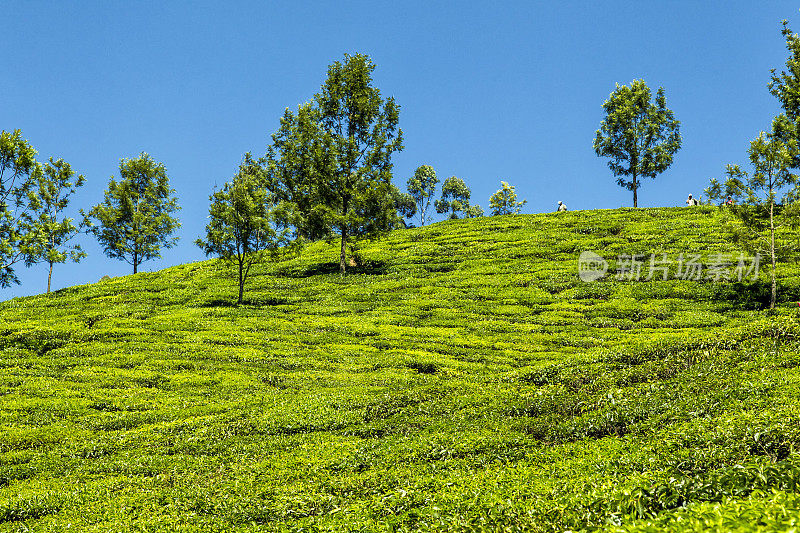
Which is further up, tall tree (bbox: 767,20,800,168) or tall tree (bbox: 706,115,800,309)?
tall tree (bbox: 767,20,800,168)

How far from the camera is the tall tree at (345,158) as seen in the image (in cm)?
4612

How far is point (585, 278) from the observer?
132 ft

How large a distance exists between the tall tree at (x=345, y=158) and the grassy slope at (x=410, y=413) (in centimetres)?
1017

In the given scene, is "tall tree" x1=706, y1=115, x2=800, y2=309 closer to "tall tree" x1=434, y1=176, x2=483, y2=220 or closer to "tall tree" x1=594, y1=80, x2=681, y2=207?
"tall tree" x1=594, y1=80, x2=681, y2=207

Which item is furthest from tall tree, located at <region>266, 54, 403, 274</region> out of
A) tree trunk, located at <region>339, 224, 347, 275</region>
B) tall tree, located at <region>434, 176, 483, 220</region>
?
tall tree, located at <region>434, 176, 483, 220</region>

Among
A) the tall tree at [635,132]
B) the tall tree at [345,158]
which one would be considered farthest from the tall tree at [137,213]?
the tall tree at [635,132]

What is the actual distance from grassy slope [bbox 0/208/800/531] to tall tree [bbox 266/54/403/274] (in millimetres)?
10168

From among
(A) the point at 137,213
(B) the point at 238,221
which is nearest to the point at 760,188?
(B) the point at 238,221

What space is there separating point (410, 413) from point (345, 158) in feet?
111

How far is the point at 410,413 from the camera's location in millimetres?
17219

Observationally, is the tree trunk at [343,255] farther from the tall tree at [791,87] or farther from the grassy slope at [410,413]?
the tall tree at [791,87]

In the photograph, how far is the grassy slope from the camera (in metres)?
10.1

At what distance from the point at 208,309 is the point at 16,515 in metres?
24.6

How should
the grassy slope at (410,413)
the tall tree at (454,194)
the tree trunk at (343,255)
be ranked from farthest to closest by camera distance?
the tall tree at (454,194), the tree trunk at (343,255), the grassy slope at (410,413)
